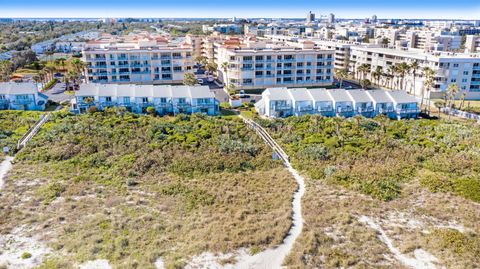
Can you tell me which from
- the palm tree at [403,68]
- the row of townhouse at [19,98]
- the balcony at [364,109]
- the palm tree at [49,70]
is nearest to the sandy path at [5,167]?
the row of townhouse at [19,98]

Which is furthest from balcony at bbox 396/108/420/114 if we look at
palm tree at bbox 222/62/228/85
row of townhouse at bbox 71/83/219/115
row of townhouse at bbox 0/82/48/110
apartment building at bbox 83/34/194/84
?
row of townhouse at bbox 0/82/48/110

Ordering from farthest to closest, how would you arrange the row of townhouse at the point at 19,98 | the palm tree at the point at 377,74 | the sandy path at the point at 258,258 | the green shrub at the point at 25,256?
the palm tree at the point at 377,74 < the row of townhouse at the point at 19,98 < the green shrub at the point at 25,256 < the sandy path at the point at 258,258

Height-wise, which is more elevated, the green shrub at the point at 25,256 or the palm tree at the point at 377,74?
the palm tree at the point at 377,74

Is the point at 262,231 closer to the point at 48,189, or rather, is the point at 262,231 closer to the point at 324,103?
the point at 48,189

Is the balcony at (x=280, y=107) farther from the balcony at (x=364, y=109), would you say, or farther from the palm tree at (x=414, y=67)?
the palm tree at (x=414, y=67)

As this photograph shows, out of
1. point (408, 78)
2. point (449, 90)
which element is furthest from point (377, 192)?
point (408, 78)

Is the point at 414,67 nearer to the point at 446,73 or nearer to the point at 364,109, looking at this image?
the point at 446,73
